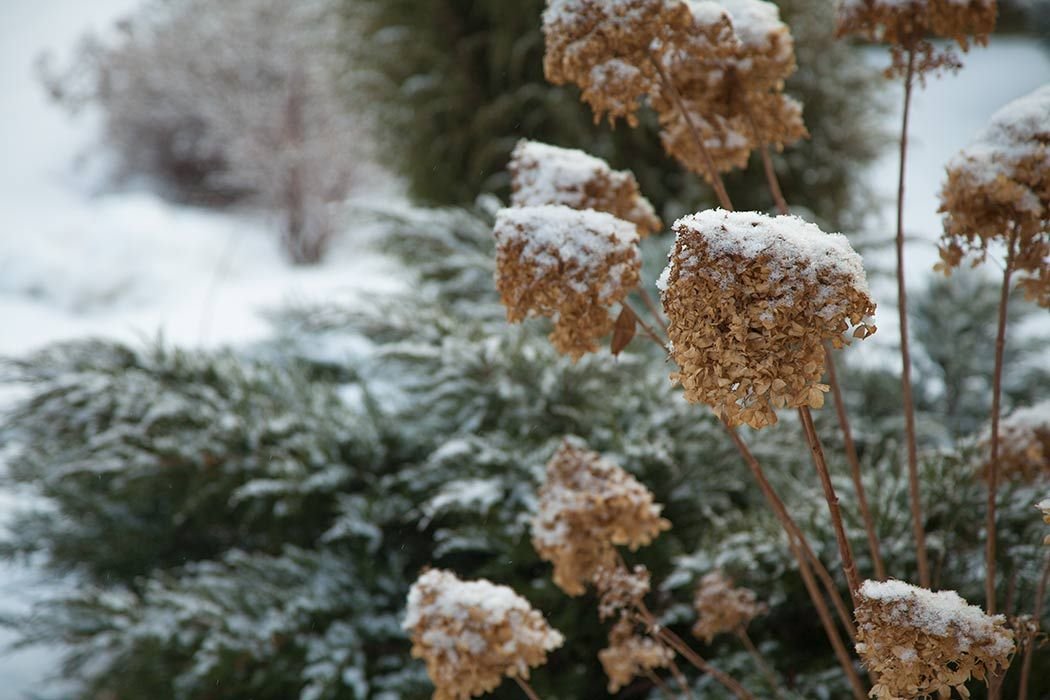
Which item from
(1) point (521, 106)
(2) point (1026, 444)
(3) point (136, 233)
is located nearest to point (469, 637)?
(2) point (1026, 444)

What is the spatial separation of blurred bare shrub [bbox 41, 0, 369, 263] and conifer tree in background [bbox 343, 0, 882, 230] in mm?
2283

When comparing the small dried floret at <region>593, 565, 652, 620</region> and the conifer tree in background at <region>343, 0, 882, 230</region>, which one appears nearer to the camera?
the small dried floret at <region>593, 565, 652, 620</region>

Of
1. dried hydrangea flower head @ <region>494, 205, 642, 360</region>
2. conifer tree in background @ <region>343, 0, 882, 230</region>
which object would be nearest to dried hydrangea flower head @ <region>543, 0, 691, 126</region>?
dried hydrangea flower head @ <region>494, 205, 642, 360</region>

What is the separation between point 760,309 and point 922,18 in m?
0.44

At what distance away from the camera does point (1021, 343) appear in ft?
5.59

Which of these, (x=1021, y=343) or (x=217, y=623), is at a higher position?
(x=1021, y=343)

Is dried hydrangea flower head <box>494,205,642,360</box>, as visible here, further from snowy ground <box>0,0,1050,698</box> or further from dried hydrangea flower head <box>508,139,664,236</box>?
snowy ground <box>0,0,1050,698</box>

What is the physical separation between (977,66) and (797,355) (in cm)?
430

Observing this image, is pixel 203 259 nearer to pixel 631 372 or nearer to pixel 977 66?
pixel 631 372

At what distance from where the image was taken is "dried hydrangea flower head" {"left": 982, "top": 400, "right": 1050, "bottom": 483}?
0.75 meters

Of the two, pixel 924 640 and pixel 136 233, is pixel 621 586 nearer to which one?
pixel 924 640

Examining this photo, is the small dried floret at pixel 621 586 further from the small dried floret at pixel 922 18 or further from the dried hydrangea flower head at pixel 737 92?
the small dried floret at pixel 922 18

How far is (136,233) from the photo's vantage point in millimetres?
4660

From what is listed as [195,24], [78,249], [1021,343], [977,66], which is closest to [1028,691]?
[1021,343]
